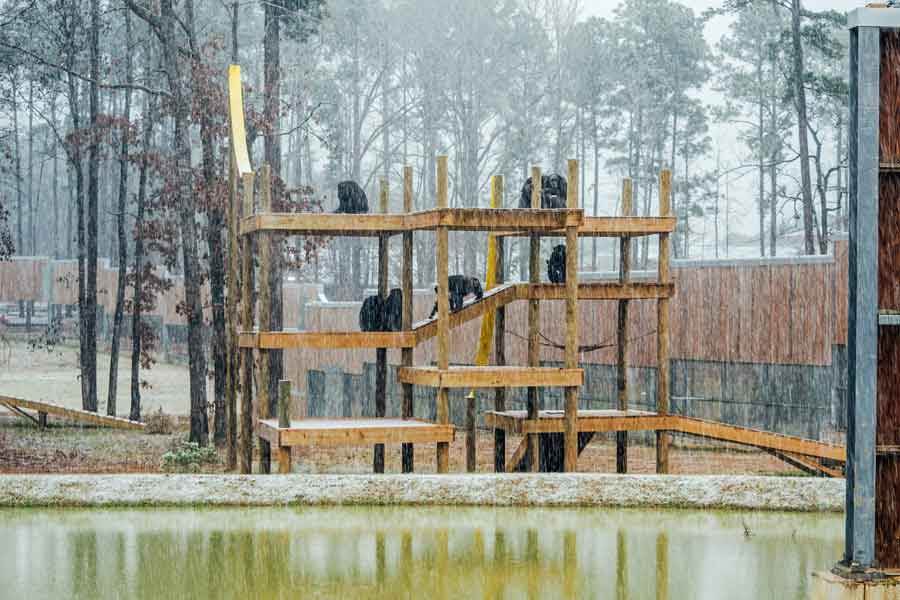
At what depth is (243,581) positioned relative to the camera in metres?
8.32

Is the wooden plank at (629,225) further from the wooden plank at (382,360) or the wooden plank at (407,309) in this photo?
the wooden plank at (382,360)

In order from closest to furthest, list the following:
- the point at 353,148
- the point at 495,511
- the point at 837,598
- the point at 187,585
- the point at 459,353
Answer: the point at 837,598 < the point at 187,585 < the point at 495,511 < the point at 459,353 < the point at 353,148

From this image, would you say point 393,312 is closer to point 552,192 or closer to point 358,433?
point 552,192

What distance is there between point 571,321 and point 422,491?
362cm

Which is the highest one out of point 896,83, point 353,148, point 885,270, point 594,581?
point 353,148

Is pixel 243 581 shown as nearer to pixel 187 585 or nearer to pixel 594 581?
pixel 187 585

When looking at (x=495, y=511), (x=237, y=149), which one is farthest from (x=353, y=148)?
(x=495, y=511)

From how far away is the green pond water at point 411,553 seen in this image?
807 cm

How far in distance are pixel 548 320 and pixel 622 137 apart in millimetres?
29994

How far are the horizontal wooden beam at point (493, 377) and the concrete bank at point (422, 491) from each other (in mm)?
2346

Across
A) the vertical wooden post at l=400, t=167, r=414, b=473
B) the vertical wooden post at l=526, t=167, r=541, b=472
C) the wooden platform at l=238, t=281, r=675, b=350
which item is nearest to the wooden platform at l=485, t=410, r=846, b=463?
the vertical wooden post at l=526, t=167, r=541, b=472

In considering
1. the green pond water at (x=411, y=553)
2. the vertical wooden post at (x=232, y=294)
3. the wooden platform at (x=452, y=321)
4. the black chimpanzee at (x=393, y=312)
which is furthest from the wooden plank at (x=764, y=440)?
the vertical wooden post at (x=232, y=294)

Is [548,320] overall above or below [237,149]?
below

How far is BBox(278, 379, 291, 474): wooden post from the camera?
1290 cm
